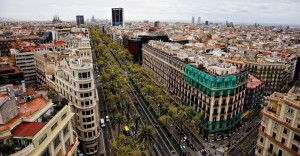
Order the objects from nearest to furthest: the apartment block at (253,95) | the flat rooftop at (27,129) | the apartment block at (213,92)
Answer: the flat rooftop at (27,129)
the apartment block at (213,92)
the apartment block at (253,95)

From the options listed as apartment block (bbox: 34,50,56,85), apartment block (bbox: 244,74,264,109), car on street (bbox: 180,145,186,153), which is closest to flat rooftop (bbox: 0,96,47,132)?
car on street (bbox: 180,145,186,153)

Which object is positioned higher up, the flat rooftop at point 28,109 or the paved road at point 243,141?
the flat rooftop at point 28,109

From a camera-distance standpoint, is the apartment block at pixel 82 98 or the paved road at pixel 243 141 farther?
the paved road at pixel 243 141

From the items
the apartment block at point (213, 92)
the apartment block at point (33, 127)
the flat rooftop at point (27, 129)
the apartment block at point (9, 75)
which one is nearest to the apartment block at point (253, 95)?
the apartment block at point (213, 92)

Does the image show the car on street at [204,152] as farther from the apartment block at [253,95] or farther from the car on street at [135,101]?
the car on street at [135,101]

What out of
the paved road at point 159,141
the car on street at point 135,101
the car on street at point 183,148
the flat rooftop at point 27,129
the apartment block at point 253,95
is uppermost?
the flat rooftop at point 27,129

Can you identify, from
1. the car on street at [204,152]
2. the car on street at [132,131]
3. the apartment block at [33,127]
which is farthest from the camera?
the car on street at [132,131]

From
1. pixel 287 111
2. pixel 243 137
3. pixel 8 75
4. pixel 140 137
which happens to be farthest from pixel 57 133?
pixel 8 75

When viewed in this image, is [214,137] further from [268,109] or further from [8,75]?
[8,75]
